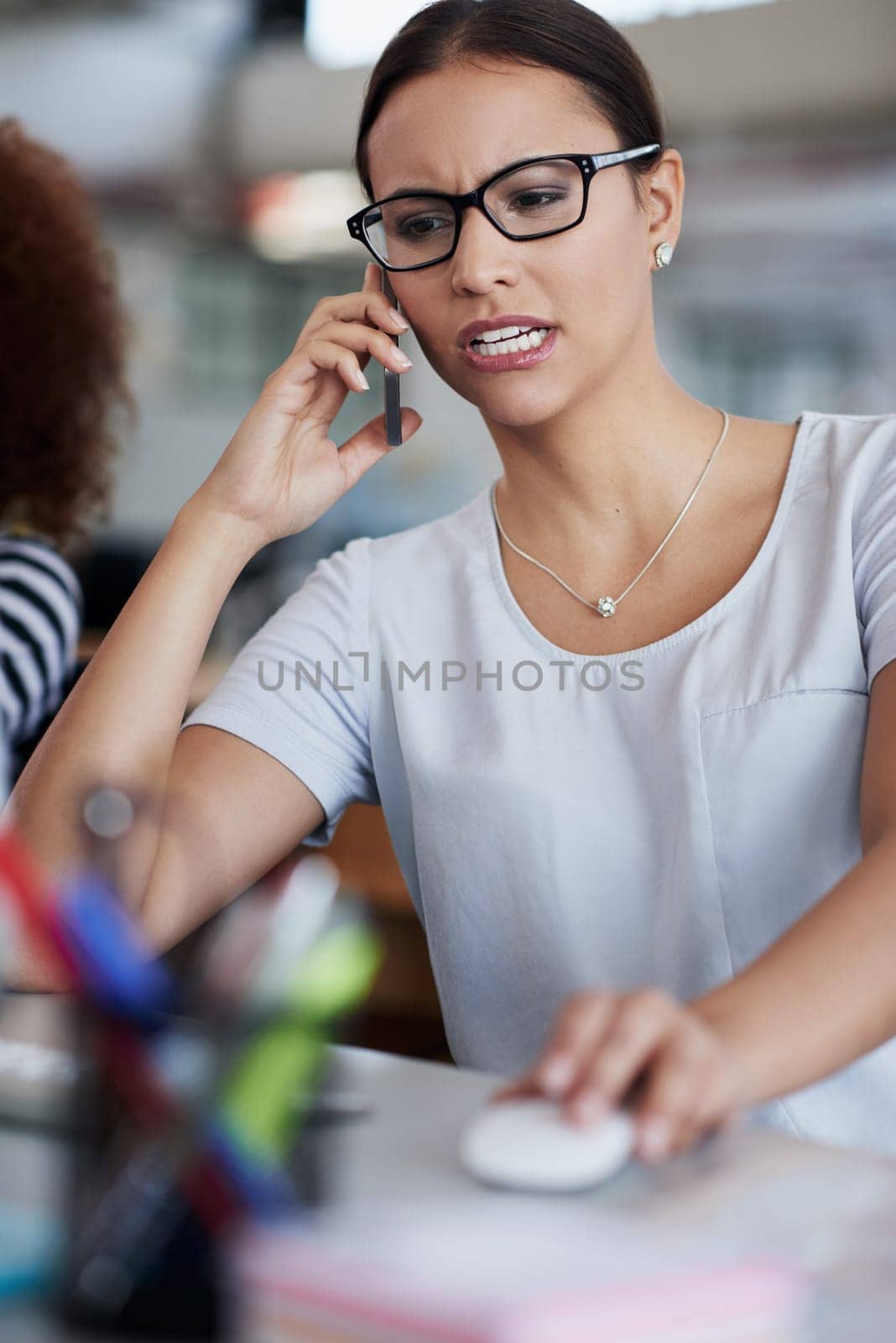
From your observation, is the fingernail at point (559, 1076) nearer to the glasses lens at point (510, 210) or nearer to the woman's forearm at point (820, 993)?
the woman's forearm at point (820, 993)

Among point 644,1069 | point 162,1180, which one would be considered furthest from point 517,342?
point 162,1180

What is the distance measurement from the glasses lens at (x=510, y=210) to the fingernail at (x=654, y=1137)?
85 centimetres

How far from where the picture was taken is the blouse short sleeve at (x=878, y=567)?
1097mm

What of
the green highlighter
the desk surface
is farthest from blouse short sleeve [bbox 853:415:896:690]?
the green highlighter

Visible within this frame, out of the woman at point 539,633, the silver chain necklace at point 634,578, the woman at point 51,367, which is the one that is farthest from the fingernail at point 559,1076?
the woman at point 51,367

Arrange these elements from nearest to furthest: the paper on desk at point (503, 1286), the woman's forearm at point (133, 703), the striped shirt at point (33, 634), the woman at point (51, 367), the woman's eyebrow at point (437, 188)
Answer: the paper on desk at point (503, 1286), the woman's forearm at point (133, 703), the woman's eyebrow at point (437, 188), the striped shirt at point (33, 634), the woman at point (51, 367)

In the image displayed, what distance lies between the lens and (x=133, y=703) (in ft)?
3.72

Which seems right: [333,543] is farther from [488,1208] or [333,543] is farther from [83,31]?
[488,1208]

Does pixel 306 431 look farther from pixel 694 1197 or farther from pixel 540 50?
pixel 694 1197

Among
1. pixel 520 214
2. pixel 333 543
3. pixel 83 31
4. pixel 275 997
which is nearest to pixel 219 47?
pixel 83 31

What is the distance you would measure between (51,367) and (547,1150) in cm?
177

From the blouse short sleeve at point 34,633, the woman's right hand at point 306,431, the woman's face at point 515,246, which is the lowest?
the blouse short sleeve at point 34,633

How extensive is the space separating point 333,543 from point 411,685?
537 cm

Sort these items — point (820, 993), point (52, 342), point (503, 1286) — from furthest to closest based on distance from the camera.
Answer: point (52, 342) < point (820, 993) < point (503, 1286)
